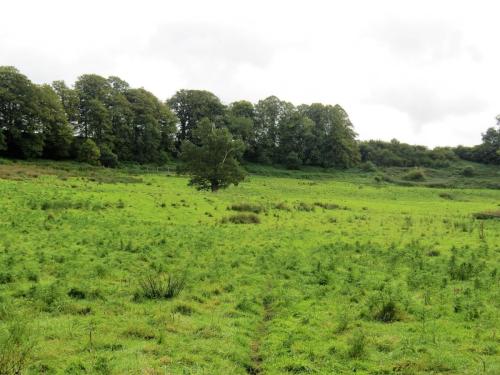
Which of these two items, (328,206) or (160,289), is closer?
(160,289)

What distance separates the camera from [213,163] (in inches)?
2046

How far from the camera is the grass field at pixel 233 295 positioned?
32.6ft

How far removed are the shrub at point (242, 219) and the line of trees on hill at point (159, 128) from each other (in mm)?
31236

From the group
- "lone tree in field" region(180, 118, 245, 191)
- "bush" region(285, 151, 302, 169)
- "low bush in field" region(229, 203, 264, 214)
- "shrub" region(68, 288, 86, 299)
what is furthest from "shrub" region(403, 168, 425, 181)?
"shrub" region(68, 288, 86, 299)

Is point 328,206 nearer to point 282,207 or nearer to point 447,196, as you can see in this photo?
point 282,207

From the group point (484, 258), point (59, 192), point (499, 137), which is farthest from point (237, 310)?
point (499, 137)

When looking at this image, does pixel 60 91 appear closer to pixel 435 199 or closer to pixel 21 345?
pixel 435 199

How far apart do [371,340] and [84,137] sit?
8146cm

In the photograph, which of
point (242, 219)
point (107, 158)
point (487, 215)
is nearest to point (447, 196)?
point (487, 215)

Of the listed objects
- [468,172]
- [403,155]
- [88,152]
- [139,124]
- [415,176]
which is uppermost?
[139,124]

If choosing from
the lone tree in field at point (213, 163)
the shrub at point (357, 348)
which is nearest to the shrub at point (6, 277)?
the shrub at point (357, 348)

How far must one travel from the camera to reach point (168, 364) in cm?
934

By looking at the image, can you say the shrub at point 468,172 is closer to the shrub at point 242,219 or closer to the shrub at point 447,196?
the shrub at point 447,196

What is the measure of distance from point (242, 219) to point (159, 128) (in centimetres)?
6406
